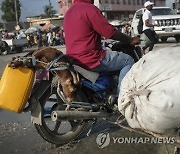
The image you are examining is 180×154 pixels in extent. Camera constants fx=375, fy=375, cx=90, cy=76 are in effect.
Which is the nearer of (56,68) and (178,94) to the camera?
(178,94)

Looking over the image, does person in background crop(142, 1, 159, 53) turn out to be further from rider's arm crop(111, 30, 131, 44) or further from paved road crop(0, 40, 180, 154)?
rider's arm crop(111, 30, 131, 44)

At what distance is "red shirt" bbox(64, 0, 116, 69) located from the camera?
4383 mm

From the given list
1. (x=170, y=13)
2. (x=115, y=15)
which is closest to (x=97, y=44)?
(x=170, y=13)

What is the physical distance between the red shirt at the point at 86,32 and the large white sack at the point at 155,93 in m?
1.04

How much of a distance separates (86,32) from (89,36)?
0.21ft

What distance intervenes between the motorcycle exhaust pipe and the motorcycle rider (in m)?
0.53

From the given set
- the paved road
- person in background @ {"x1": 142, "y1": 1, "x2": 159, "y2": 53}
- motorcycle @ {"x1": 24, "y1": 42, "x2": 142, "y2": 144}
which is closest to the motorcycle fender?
motorcycle @ {"x1": 24, "y1": 42, "x2": 142, "y2": 144}

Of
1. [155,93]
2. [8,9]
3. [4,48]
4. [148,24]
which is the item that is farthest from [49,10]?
[155,93]

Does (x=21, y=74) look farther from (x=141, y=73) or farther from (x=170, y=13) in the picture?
(x=170, y=13)

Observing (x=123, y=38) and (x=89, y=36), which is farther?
(x=123, y=38)

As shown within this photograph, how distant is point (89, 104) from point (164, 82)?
164cm

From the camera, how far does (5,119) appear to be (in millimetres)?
6492

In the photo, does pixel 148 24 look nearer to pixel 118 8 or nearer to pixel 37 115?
pixel 37 115

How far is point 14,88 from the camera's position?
4.06 metres
